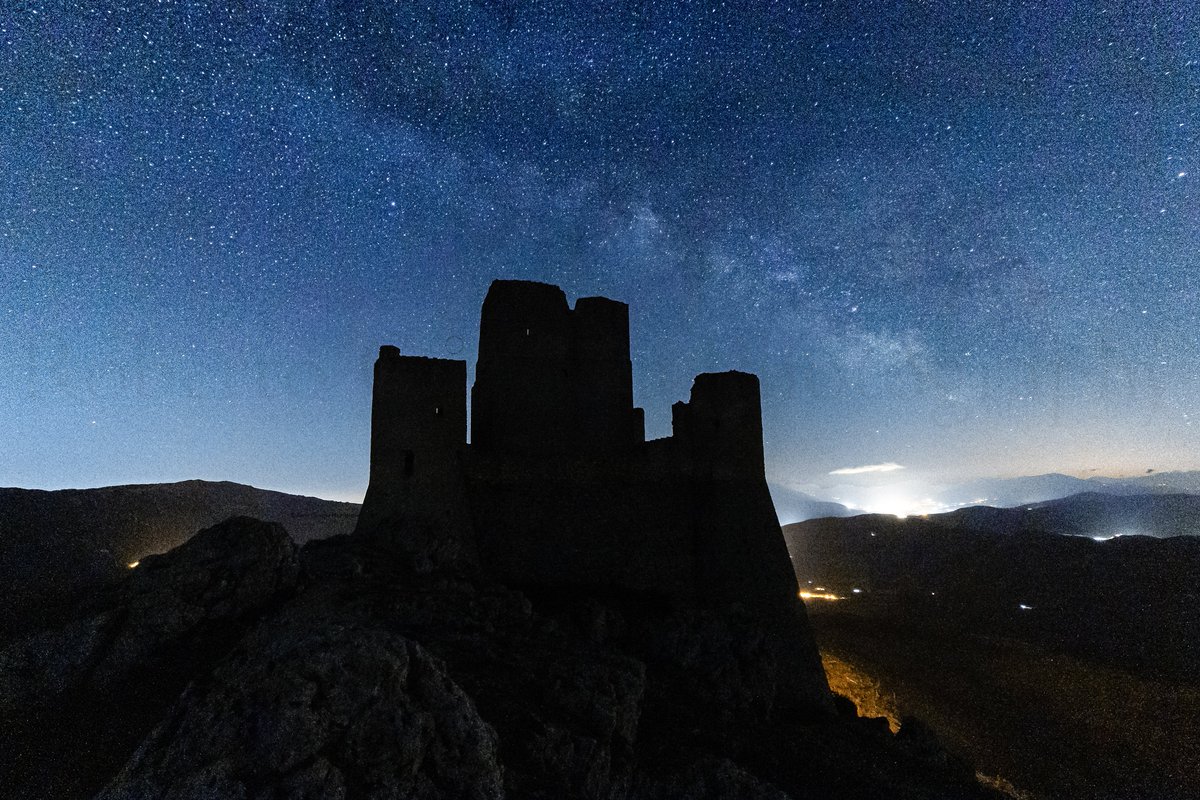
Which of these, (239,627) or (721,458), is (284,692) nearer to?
(239,627)

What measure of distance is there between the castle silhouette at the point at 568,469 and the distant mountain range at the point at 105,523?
8.63 m

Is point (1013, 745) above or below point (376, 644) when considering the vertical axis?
below

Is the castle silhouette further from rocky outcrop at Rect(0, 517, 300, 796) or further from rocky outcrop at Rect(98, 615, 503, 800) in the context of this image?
rocky outcrop at Rect(98, 615, 503, 800)

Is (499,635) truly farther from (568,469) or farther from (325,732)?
(568,469)

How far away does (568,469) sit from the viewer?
2259 cm

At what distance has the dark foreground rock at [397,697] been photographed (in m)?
8.55

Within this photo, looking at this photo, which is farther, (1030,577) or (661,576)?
(1030,577)

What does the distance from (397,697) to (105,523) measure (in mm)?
77036

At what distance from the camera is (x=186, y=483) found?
92875 mm

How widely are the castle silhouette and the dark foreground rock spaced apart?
5.88ft

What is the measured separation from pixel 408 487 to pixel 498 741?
11158 millimetres

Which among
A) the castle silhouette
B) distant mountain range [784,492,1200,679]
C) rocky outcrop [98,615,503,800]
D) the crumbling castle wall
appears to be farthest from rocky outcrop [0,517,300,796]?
distant mountain range [784,492,1200,679]

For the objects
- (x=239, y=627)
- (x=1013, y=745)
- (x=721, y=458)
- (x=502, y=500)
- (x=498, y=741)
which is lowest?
(x=1013, y=745)

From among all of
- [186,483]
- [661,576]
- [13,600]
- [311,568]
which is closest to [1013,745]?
[661,576]
